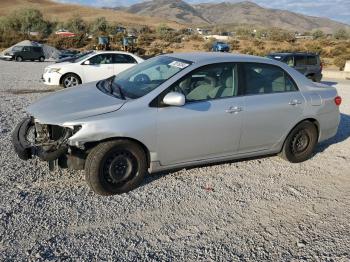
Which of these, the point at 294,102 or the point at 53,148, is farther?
the point at 294,102

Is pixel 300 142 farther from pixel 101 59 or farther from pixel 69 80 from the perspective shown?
pixel 101 59

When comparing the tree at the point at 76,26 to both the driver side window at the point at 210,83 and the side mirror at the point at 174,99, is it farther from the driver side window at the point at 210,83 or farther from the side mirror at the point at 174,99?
the side mirror at the point at 174,99

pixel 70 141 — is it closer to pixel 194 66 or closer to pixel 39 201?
pixel 39 201

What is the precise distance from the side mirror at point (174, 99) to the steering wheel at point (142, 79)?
0.64 meters

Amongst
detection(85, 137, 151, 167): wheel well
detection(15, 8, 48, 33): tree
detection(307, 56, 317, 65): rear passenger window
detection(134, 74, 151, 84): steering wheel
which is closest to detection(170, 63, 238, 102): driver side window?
detection(134, 74, 151, 84): steering wheel

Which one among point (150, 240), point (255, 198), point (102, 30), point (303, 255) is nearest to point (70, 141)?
point (150, 240)

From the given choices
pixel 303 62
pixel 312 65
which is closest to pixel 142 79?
pixel 303 62

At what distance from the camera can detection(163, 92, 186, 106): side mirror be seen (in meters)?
4.58

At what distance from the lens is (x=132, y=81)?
5.41 meters

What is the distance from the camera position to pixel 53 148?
4395mm

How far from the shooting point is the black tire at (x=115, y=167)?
14.6 ft

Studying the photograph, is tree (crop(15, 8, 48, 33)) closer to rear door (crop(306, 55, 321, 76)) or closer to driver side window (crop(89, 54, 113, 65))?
driver side window (crop(89, 54, 113, 65))

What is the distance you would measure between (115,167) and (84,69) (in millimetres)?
9108

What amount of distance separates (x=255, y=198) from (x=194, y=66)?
6.07 feet
